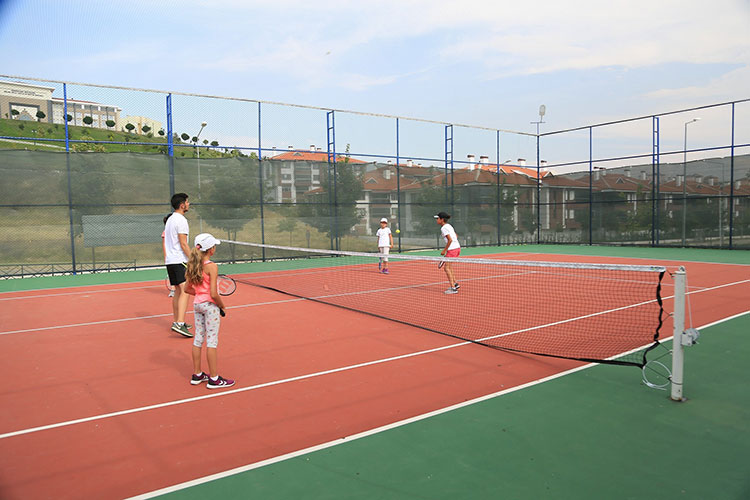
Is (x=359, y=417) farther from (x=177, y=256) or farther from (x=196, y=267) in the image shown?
(x=177, y=256)

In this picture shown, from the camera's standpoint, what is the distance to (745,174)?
19312mm

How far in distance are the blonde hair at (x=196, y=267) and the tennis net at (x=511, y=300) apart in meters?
3.23

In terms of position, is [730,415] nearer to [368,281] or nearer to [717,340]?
[717,340]

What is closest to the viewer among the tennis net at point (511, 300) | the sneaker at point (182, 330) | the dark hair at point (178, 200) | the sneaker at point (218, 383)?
the sneaker at point (218, 383)

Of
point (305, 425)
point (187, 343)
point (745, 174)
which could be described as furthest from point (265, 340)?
point (745, 174)

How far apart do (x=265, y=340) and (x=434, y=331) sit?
228cm

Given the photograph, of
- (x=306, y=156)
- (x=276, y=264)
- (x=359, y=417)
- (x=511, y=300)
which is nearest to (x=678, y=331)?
(x=359, y=417)

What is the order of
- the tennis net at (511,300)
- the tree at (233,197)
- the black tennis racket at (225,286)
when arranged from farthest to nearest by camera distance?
the tree at (233,197), the black tennis racket at (225,286), the tennis net at (511,300)

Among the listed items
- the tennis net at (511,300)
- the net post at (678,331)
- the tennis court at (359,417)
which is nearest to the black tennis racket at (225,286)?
the tennis net at (511,300)

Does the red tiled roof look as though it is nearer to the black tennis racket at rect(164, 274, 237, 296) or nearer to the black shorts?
the black tennis racket at rect(164, 274, 237, 296)

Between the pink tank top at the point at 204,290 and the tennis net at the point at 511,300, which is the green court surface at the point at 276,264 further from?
the pink tank top at the point at 204,290

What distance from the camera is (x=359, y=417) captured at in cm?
414

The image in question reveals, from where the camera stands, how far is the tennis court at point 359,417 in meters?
3.16

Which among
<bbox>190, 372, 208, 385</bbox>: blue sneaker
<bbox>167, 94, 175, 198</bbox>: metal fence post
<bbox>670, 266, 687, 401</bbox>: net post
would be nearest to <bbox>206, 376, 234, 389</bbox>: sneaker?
<bbox>190, 372, 208, 385</bbox>: blue sneaker
